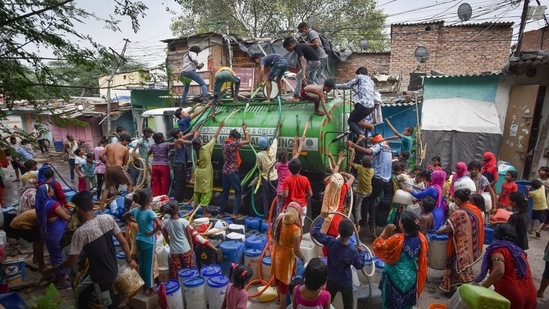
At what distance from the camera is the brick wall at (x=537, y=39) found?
55.1ft

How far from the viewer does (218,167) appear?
28.5 ft

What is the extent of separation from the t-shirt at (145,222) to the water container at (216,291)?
96 centimetres

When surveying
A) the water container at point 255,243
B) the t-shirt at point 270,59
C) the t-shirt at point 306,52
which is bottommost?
the water container at point 255,243

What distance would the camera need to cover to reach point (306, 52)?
7246 mm

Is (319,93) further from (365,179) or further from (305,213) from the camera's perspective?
(305,213)

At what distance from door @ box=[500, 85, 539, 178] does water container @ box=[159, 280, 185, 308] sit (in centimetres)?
1044

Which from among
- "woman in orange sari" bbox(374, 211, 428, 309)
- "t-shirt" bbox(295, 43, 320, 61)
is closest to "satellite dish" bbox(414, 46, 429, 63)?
"t-shirt" bbox(295, 43, 320, 61)

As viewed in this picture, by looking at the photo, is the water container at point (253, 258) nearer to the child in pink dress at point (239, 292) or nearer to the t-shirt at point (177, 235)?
the t-shirt at point (177, 235)

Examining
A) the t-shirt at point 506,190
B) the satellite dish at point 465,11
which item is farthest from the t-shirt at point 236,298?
the satellite dish at point 465,11

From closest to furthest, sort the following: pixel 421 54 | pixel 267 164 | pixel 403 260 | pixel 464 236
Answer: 1. pixel 403 260
2. pixel 464 236
3. pixel 267 164
4. pixel 421 54

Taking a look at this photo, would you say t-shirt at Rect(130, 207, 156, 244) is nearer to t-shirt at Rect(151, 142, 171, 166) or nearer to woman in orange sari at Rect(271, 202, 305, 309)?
woman in orange sari at Rect(271, 202, 305, 309)

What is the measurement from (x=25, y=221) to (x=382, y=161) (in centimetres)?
630

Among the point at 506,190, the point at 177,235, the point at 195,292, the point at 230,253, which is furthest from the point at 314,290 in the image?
the point at 506,190

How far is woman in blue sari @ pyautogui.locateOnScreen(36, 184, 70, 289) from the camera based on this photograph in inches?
193
